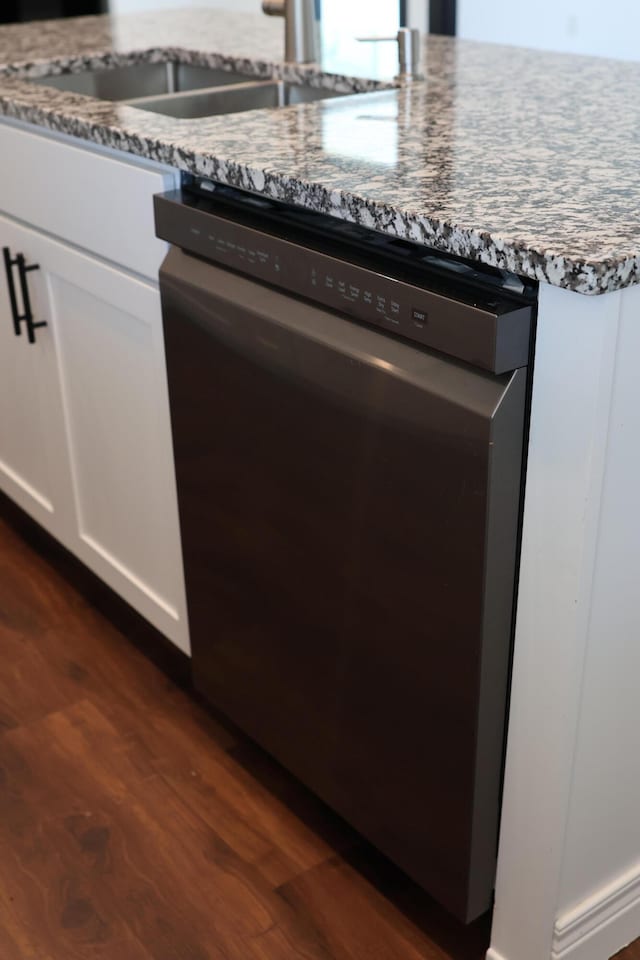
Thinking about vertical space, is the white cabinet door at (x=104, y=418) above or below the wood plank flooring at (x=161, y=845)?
above

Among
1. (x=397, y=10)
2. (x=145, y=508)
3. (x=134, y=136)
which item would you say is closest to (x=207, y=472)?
(x=145, y=508)

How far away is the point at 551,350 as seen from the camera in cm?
96

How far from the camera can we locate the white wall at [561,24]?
281 centimetres

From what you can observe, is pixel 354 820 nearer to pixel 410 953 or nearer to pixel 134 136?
pixel 410 953

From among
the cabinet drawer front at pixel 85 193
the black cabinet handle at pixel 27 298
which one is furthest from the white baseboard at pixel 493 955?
the black cabinet handle at pixel 27 298

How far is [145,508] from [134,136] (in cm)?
60

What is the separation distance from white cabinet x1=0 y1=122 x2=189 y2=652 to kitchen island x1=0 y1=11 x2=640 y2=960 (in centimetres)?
20

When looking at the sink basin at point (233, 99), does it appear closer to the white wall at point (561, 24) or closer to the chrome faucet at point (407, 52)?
the chrome faucet at point (407, 52)

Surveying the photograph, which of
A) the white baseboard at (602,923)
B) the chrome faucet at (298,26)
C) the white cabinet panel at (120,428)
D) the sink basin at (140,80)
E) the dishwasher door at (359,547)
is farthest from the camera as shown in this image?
the sink basin at (140,80)

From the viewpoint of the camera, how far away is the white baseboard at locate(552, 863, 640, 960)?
1.22 meters

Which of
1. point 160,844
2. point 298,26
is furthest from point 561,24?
point 160,844

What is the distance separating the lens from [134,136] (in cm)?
139

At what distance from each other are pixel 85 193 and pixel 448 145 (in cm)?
57

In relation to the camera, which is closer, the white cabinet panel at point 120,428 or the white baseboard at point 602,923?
the white baseboard at point 602,923
